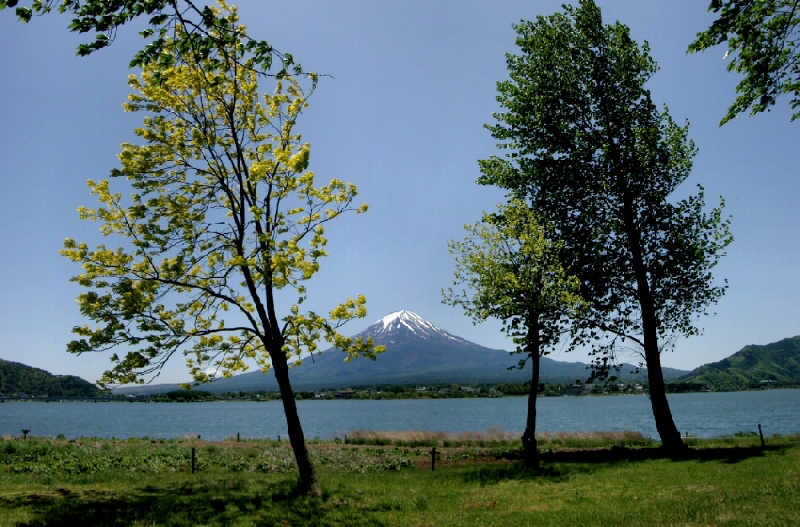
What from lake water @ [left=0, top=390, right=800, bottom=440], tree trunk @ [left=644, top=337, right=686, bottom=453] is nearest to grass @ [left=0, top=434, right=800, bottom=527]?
tree trunk @ [left=644, top=337, right=686, bottom=453]

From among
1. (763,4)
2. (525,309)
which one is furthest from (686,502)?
(525,309)

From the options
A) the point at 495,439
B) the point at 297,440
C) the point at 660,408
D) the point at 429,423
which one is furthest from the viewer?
the point at 429,423

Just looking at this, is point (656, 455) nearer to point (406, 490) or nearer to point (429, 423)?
point (406, 490)

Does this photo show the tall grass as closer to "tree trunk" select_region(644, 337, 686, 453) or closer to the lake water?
the lake water

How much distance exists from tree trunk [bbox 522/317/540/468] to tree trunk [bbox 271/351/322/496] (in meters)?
9.96

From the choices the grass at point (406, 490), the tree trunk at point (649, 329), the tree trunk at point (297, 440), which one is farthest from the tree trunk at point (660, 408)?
the tree trunk at point (297, 440)

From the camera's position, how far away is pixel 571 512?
480 inches

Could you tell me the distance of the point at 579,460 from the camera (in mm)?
22938

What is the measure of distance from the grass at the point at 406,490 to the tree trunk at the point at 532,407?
0.91m

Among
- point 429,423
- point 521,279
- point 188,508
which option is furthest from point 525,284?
point 429,423

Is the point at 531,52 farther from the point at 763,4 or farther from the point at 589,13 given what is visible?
the point at 763,4

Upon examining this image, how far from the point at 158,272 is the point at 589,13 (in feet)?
81.3

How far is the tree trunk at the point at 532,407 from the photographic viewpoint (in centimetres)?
2267

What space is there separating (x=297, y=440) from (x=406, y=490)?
382cm
